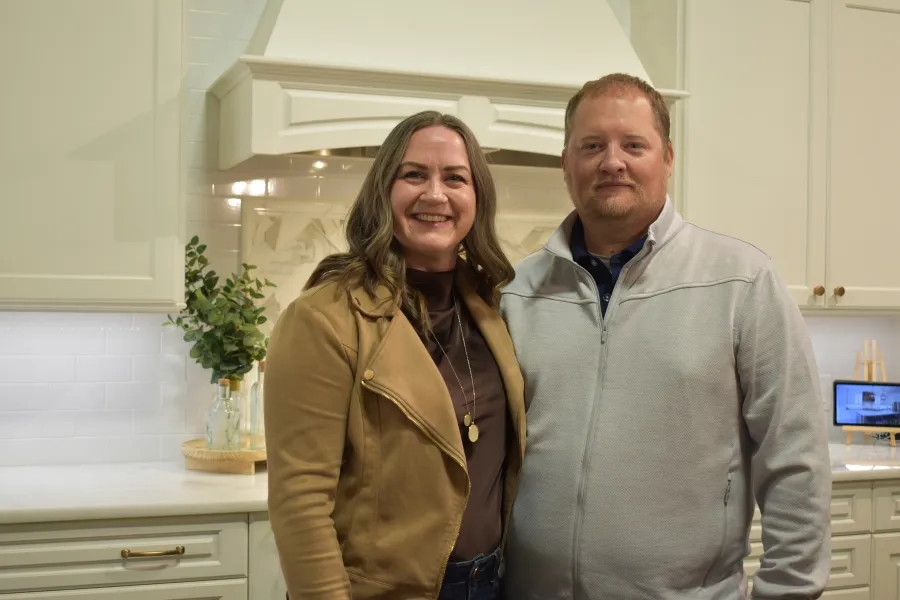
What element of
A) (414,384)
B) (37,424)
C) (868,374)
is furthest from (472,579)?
(868,374)

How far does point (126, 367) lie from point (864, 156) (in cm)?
269

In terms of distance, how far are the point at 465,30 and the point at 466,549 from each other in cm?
186

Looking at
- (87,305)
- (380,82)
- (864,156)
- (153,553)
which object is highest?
(380,82)

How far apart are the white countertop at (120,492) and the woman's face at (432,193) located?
3.77 feet

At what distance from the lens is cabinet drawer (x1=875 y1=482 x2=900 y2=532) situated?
126 inches

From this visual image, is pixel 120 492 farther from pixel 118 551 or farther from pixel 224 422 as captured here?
pixel 224 422

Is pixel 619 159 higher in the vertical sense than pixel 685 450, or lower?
higher

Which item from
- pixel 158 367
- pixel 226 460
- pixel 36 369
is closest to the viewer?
pixel 226 460

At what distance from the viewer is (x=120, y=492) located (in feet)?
8.65

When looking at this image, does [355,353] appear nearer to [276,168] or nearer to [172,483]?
[172,483]

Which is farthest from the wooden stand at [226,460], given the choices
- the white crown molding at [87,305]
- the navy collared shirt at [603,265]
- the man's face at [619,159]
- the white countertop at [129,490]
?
the man's face at [619,159]

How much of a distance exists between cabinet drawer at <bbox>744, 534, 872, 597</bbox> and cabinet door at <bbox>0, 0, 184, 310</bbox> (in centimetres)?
220

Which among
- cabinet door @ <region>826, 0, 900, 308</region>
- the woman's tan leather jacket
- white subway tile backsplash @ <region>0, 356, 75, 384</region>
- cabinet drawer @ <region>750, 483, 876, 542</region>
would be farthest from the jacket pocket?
white subway tile backsplash @ <region>0, 356, 75, 384</region>

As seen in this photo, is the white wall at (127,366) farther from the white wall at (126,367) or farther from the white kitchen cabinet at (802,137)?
the white kitchen cabinet at (802,137)
